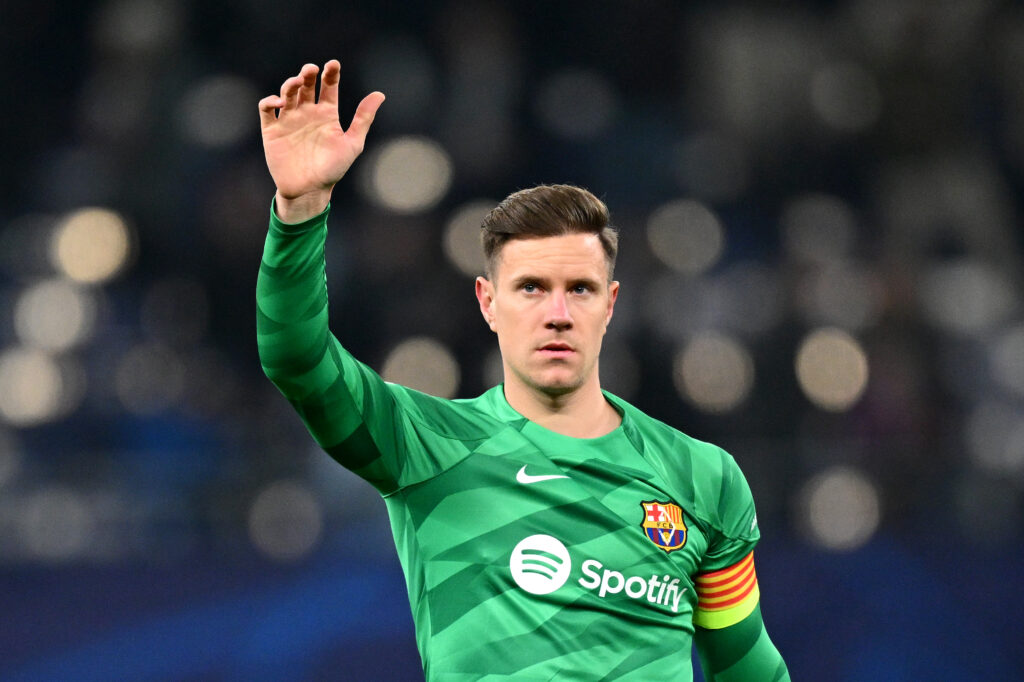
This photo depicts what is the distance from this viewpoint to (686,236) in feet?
26.3

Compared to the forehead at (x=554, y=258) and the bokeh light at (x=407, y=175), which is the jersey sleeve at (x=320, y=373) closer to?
the forehead at (x=554, y=258)

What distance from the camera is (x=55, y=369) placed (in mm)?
7234

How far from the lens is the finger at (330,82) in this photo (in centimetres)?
227

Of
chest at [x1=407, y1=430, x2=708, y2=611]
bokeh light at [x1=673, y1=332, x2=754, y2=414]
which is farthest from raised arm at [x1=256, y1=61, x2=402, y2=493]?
bokeh light at [x1=673, y1=332, x2=754, y2=414]

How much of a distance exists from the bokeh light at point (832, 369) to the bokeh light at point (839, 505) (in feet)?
2.00

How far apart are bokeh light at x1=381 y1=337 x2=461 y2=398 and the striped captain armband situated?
4414mm

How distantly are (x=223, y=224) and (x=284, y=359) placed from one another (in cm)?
570

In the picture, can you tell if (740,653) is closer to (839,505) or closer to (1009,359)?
(839,505)

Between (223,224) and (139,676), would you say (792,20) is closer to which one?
(223,224)

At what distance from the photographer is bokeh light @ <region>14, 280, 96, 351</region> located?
7.26 meters

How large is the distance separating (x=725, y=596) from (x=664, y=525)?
0.34 meters

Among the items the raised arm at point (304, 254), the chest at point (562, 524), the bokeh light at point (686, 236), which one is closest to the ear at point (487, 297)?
the chest at point (562, 524)

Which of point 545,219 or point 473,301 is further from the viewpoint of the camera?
point 473,301

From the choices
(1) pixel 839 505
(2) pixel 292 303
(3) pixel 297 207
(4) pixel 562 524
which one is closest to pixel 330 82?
(3) pixel 297 207
